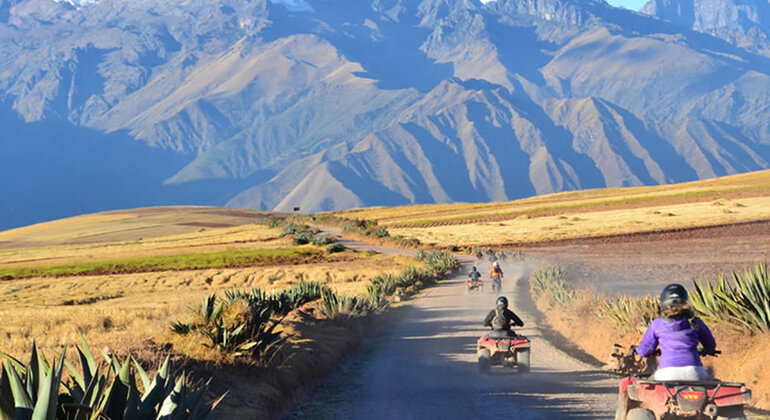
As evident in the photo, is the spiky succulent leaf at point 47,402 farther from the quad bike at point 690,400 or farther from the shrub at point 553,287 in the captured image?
the shrub at point 553,287

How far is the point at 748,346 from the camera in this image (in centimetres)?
1101

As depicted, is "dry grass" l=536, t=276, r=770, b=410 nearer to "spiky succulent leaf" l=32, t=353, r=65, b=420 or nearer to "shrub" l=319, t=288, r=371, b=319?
"shrub" l=319, t=288, r=371, b=319

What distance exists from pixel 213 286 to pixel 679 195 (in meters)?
69.2

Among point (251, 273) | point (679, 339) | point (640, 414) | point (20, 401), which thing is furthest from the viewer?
point (251, 273)

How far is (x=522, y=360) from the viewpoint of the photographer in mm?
12961

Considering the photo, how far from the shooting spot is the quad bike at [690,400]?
6965 millimetres

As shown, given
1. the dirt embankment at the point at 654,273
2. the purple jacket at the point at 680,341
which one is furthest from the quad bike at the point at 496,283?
the purple jacket at the point at 680,341

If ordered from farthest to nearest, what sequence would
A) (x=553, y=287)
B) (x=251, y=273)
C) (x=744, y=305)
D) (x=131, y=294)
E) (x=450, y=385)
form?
(x=251, y=273) < (x=131, y=294) < (x=553, y=287) < (x=450, y=385) < (x=744, y=305)

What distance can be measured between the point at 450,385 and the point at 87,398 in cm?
739

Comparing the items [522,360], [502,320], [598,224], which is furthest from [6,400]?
[598,224]

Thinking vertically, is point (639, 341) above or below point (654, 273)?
below

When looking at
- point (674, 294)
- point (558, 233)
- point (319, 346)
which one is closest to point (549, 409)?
point (674, 294)

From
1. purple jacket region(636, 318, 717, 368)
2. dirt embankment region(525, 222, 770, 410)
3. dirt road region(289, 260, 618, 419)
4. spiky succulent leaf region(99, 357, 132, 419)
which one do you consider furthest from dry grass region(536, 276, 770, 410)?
spiky succulent leaf region(99, 357, 132, 419)

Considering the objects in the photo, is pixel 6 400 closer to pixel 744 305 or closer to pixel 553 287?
pixel 744 305
